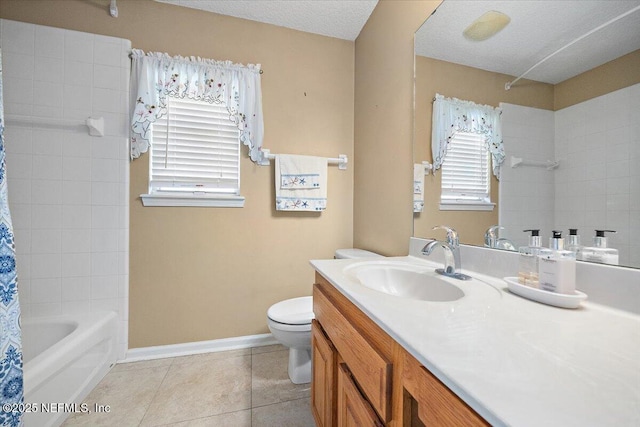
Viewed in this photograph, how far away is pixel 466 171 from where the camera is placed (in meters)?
1.03

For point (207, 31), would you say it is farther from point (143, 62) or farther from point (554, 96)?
point (554, 96)

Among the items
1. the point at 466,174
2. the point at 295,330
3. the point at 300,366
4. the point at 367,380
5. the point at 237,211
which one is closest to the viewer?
the point at 367,380

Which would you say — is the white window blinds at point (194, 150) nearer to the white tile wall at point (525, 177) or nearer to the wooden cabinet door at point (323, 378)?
the wooden cabinet door at point (323, 378)

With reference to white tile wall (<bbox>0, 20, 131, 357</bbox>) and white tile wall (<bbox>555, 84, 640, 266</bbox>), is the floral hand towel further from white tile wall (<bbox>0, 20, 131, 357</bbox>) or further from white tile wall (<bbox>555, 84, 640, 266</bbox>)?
white tile wall (<bbox>555, 84, 640, 266</bbox>)

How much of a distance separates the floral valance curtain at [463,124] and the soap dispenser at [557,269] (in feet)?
1.04

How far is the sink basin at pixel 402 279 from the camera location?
0.88 metres

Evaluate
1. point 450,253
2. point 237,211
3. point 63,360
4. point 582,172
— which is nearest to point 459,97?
point 582,172

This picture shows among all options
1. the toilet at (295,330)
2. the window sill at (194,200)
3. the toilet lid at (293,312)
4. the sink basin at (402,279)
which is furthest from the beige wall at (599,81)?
the window sill at (194,200)

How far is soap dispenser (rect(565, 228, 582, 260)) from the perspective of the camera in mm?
673

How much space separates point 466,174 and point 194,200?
1642mm

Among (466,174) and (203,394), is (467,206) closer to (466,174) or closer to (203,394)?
(466,174)

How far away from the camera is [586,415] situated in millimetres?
271

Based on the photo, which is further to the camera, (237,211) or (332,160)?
(332,160)

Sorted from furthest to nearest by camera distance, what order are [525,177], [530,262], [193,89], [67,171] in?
[193,89]
[67,171]
[525,177]
[530,262]
